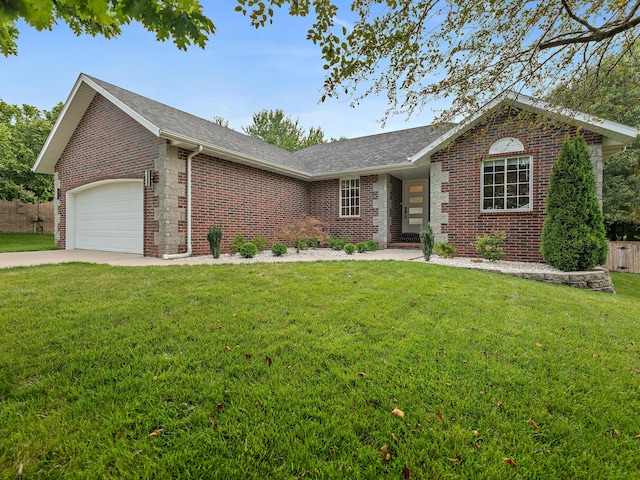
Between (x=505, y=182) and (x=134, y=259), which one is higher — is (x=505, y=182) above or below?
above

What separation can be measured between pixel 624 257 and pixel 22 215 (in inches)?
1200

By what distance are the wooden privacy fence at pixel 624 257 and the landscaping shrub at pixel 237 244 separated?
13609 millimetres

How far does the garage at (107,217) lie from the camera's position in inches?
357

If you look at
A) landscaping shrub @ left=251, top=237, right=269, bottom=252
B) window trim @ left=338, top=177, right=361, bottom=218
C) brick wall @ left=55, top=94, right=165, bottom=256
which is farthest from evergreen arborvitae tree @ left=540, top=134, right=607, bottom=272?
brick wall @ left=55, top=94, right=165, bottom=256

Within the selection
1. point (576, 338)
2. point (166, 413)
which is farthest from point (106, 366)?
point (576, 338)

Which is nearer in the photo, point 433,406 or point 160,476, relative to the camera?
point 160,476

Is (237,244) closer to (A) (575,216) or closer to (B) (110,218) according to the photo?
(B) (110,218)

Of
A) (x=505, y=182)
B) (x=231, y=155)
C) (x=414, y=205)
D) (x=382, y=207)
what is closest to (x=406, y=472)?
(x=231, y=155)

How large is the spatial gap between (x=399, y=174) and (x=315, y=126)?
970 inches

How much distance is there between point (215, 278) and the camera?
5207mm

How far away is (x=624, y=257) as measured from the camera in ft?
36.7

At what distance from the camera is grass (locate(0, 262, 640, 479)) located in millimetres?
1559

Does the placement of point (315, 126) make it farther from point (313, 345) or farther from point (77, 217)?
point (313, 345)

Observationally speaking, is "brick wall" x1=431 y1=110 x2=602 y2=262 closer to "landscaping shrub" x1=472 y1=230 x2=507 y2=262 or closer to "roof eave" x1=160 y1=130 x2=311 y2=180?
"landscaping shrub" x1=472 y1=230 x2=507 y2=262
